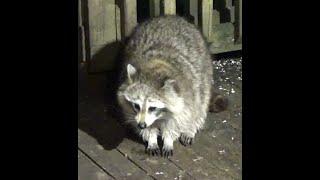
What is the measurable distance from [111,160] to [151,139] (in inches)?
13.2

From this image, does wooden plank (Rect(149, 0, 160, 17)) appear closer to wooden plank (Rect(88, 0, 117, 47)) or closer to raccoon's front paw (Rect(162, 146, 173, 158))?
wooden plank (Rect(88, 0, 117, 47))

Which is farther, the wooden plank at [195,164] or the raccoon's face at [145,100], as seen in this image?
the raccoon's face at [145,100]

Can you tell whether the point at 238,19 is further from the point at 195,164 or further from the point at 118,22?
the point at 195,164

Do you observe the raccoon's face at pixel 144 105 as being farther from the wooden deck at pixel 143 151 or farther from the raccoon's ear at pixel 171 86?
the wooden deck at pixel 143 151

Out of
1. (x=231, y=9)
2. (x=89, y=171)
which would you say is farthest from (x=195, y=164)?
(x=231, y=9)

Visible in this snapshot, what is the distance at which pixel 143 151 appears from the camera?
15.6 ft

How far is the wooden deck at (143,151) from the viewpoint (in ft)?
14.6

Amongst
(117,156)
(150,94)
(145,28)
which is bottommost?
(117,156)

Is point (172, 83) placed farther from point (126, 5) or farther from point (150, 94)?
point (126, 5)

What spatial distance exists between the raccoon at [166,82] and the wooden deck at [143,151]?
9 cm

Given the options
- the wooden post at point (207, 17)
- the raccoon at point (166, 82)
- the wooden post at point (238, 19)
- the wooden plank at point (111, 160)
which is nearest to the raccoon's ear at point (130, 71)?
the raccoon at point (166, 82)
